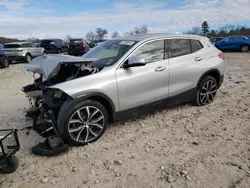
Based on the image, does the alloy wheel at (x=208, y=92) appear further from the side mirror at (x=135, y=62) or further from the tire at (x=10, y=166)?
the tire at (x=10, y=166)

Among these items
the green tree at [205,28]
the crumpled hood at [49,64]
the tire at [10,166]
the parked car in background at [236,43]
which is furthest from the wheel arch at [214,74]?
the green tree at [205,28]

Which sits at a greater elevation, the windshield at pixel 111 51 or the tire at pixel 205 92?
the windshield at pixel 111 51

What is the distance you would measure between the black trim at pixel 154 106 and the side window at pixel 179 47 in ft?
2.73

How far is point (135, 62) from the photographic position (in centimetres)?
366

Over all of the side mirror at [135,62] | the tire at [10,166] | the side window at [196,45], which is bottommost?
the tire at [10,166]

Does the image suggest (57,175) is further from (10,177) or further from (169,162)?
(169,162)

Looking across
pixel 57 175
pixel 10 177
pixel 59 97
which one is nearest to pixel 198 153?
pixel 57 175

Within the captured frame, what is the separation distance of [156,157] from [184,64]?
217 centimetres

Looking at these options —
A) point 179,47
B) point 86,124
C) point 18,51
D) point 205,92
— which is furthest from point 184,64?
point 18,51

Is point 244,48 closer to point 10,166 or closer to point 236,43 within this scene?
point 236,43

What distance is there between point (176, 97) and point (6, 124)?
140 inches

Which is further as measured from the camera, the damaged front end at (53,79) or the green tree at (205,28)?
the green tree at (205,28)

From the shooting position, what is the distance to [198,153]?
3.19 meters

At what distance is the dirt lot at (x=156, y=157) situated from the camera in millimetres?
2689
